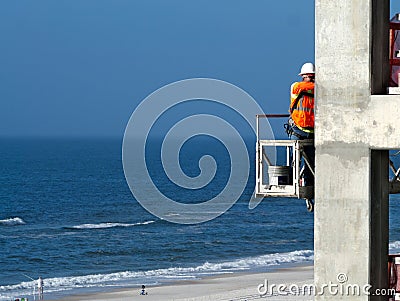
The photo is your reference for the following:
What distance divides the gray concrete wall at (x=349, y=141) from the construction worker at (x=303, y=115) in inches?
43.0

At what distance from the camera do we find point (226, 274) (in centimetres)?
5388

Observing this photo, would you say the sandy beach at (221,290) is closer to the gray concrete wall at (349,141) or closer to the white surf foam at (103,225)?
the gray concrete wall at (349,141)

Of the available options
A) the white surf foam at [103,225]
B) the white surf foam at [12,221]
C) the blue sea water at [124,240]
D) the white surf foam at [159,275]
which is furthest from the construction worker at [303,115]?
the white surf foam at [12,221]

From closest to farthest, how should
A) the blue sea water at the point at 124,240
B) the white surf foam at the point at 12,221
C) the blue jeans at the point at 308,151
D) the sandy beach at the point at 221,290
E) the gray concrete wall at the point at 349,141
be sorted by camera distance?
the gray concrete wall at the point at 349,141 < the blue jeans at the point at 308,151 < the sandy beach at the point at 221,290 < the blue sea water at the point at 124,240 < the white surf foam at the point at 12,221

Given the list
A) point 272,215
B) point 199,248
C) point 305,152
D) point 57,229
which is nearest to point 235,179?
point 272,215

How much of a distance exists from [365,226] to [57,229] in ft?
260

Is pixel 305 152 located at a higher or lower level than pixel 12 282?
higher

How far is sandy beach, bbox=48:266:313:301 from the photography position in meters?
42.6

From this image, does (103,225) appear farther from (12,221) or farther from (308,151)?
(308,151)

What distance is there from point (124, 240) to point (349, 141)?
230ft

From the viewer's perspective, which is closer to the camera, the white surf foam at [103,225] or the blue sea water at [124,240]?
the blue sea water at [124,240]

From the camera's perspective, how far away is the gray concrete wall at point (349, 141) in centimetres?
544

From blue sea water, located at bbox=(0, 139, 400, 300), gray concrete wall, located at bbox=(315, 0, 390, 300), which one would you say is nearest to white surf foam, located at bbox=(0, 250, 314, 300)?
blue sea water, located at bbox=(0, 139, 400, 300)

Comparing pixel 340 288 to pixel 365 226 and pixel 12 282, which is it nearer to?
pixel 365 226
